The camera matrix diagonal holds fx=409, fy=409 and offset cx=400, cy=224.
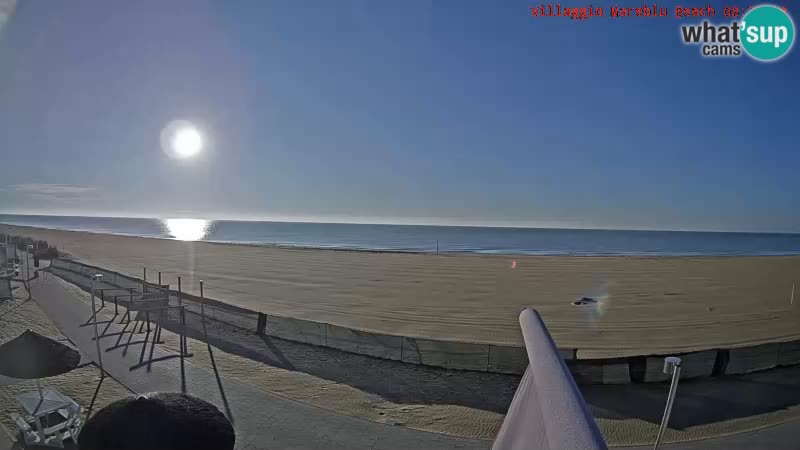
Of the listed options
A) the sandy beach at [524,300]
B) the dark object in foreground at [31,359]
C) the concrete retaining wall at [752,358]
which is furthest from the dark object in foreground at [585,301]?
the dark object in foreground at [31,359]

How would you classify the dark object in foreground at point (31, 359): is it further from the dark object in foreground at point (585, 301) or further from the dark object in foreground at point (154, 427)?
the dark object in foreground at point (585, 301)

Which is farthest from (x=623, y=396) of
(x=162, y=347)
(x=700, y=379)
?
(x=162, y=347)

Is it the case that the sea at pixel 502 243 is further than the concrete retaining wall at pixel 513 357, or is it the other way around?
the sea at pixel 502 243

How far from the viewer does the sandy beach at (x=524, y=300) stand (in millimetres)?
12258

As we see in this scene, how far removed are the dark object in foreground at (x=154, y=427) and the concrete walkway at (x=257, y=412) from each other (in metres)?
2.32

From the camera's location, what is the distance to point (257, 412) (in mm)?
5980

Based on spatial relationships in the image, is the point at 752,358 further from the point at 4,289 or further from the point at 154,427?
the point at 4,289

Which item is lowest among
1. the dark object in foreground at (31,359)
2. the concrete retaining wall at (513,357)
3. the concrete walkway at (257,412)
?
the concrete walkway at (257,412)

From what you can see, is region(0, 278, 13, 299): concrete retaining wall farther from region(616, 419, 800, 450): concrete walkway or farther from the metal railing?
region(616, 419, 800, 450): concrete walkway

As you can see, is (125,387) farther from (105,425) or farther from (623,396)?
(623,396)

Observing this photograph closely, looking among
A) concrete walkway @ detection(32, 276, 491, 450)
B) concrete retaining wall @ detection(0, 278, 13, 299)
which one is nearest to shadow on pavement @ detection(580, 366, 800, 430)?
concrete walkway @ detection(32, 276, 491, 450)

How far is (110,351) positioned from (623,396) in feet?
32.6

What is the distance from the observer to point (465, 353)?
796cm

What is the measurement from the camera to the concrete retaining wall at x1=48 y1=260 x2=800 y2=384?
23.9 feet
